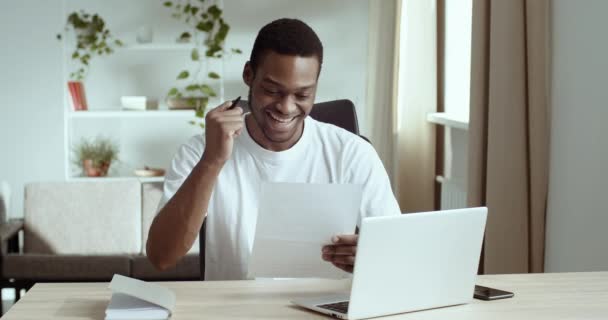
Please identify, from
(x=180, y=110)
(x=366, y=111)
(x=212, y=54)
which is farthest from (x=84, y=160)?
(x=366, y=111)

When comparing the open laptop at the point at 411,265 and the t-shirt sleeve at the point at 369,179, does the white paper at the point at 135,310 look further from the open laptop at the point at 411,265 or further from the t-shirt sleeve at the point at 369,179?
the t-shirt sleeve at the point at 369,179

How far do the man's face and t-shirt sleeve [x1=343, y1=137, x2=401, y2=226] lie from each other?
A: 0.16 metres

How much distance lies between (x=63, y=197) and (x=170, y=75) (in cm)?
174

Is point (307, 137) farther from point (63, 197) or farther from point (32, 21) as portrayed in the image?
point (32, 21)

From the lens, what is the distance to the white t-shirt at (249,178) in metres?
2.19

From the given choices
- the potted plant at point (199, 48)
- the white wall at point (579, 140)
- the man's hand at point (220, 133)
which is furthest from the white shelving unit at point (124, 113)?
the man's hand at point (220, 133)

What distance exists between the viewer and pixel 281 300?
1773 millimetres

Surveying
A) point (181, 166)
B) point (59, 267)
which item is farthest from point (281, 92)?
point (59, 267)

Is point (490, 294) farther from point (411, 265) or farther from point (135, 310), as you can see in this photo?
point (135, 310)

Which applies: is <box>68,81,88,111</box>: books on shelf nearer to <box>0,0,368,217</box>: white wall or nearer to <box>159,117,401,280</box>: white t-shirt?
<box>0,0,368,217</box>: white wall

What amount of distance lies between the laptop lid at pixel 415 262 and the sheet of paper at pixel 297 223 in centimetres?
21

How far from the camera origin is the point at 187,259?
3.85m

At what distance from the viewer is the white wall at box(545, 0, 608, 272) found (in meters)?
2.57

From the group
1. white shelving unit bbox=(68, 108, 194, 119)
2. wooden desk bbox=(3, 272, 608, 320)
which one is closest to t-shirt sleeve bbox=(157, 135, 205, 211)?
wooden desk bbox=(3, 272, 608, 320)
